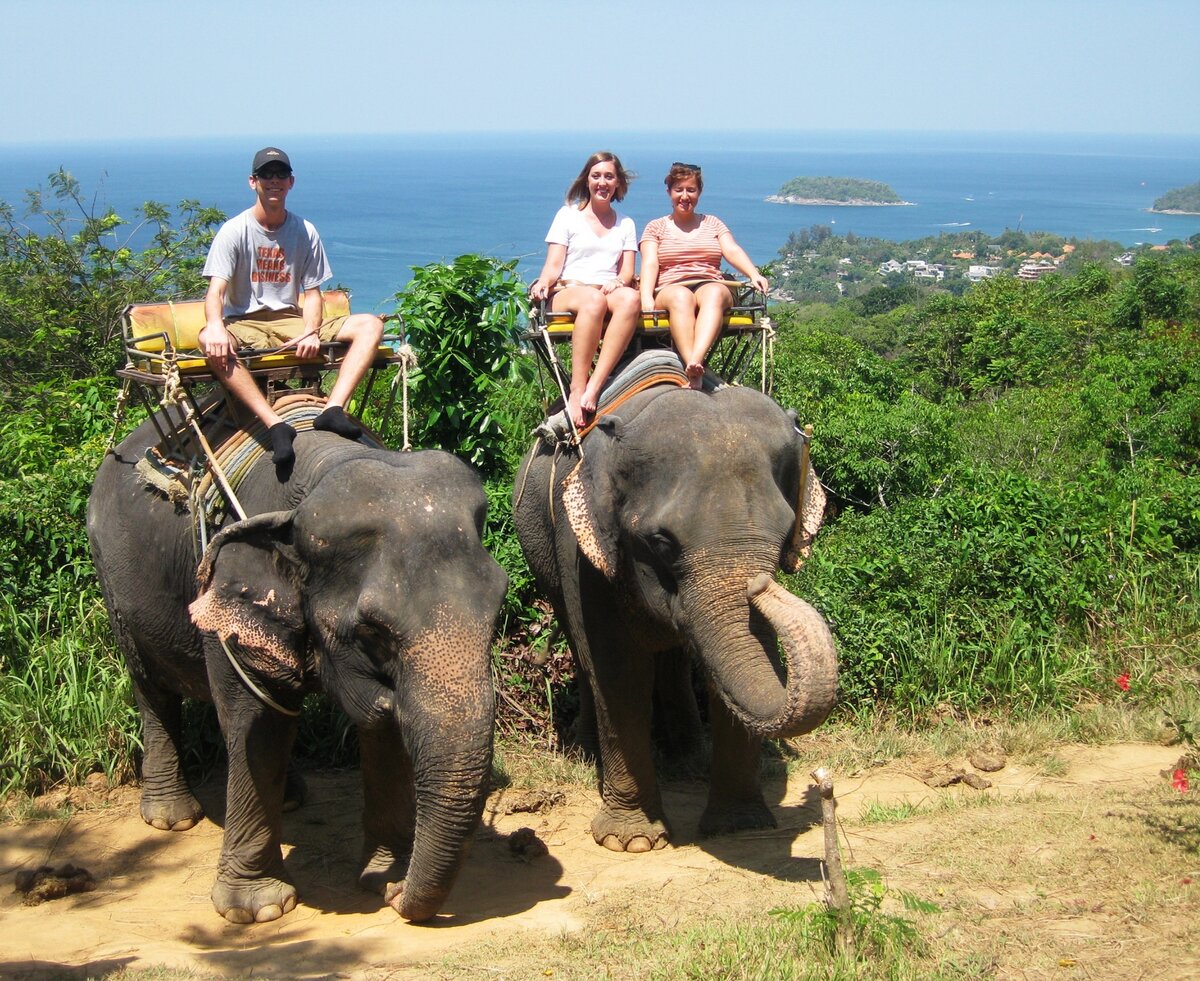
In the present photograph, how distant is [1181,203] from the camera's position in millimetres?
152000

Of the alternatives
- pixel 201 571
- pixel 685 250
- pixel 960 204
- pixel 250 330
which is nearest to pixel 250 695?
pixel 201 571

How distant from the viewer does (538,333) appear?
7.21 meters

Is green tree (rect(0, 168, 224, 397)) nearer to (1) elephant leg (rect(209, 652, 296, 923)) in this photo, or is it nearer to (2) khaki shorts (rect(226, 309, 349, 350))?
(2) khaki shorts (rect(226, 309, 349, 350))

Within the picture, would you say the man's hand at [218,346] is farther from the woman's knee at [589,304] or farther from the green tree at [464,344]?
the green tree at [464,344]

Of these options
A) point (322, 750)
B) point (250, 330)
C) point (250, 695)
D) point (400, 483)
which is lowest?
point (322, 750)

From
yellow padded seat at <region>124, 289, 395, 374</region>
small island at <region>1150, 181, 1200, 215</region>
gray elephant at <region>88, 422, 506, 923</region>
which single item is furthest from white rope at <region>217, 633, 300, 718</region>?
small island at <region>1150, 181, 1200, 215</region>

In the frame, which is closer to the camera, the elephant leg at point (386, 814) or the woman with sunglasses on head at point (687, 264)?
the elephant leg at point (386, 814)

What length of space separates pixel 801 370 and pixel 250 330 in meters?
6.47

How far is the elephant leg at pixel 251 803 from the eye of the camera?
5789 mm

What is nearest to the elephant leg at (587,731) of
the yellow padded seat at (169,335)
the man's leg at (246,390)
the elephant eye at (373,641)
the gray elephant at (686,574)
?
the gray elephant at (686,574)

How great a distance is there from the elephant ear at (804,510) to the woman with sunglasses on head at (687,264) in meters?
0.81

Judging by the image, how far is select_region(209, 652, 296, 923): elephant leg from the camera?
579cm

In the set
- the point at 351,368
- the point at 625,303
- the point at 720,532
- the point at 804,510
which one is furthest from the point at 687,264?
the point at 720,532

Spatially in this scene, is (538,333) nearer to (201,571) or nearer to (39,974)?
(201,571)
